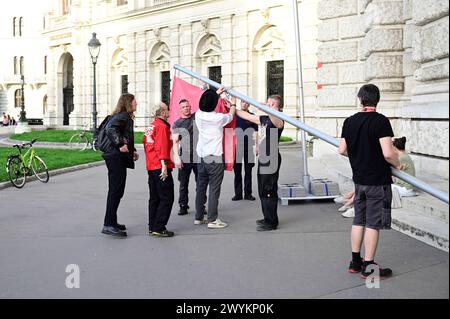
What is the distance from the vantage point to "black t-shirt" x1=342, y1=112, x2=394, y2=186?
5.50 meters

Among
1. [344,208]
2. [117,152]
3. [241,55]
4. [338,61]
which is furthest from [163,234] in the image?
[241,55]

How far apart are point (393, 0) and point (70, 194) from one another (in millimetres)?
7564

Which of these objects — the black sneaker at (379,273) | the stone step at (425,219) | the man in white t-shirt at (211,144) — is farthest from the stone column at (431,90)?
the man in white t-shirt at (211,144)

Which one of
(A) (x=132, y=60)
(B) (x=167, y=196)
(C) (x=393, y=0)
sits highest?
(A) (x=132, y=60)

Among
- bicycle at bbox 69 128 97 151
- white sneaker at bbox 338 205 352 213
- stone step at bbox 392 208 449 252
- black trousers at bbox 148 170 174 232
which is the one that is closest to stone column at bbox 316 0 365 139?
white sneaker at bbox 338 205 352 213

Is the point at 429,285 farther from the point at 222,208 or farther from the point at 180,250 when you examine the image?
the point at 222,208

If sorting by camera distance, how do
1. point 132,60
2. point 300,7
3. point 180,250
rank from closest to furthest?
1. point 180,250
2. point 300,7
3. point 132,60

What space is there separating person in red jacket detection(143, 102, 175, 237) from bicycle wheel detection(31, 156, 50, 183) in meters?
7.54

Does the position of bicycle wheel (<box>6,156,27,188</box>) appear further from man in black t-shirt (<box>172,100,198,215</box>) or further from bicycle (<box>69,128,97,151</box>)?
bicycle (<box>69,128,97,151</box>)

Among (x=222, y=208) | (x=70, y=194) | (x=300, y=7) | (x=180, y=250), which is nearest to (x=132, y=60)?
(x=300, y=7)

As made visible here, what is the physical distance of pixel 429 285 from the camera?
5.27m

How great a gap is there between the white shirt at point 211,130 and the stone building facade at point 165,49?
Result: 20.2 m

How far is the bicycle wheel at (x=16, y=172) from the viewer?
13.8m

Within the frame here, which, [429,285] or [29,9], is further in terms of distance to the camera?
[29,9]
